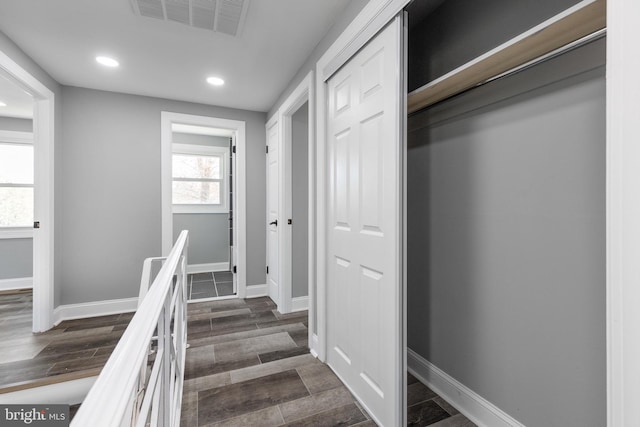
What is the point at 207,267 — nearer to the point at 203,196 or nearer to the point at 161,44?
the point at 203,196

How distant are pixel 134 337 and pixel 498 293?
1.57 metres

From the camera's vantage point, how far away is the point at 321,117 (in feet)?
7.15

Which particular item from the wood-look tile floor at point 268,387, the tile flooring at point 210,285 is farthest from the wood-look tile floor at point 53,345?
the tile flooring at point 210,285

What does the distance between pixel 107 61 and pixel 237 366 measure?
2713 mm

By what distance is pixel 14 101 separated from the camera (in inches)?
144

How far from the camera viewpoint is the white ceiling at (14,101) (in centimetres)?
321

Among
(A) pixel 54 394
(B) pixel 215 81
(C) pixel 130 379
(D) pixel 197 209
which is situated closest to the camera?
(C) pixel 130 379

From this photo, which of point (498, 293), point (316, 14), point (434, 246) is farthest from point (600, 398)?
point (316, 14)

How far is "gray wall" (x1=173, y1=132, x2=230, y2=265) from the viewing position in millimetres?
5254

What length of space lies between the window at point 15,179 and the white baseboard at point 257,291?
3495 millimetres

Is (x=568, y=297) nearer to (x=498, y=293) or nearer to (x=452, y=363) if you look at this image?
(x=498, y=293)

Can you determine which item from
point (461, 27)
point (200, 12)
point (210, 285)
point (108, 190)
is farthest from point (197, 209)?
point (461, 27)

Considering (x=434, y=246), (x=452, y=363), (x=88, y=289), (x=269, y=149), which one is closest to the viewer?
(x=452, y=363)
